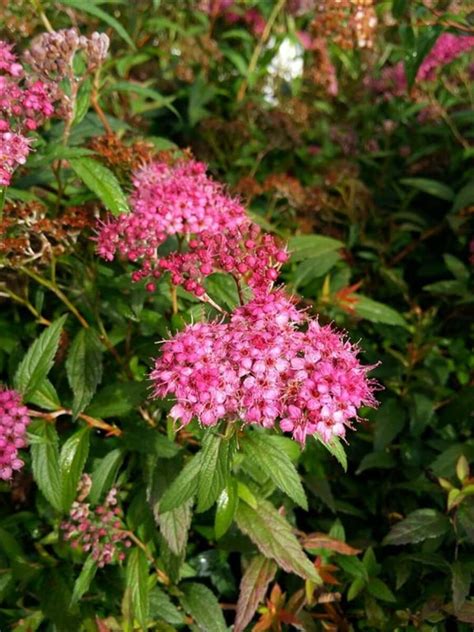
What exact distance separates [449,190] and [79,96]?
1.55m

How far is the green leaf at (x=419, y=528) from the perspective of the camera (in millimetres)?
1812

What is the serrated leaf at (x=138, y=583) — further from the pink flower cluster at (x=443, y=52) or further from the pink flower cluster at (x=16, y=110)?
the pink flower cluster at (x=443, y=52)

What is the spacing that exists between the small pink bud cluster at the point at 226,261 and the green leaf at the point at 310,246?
725mm

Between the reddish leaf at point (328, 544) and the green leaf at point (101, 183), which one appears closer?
the green leaf at point (101, 183)

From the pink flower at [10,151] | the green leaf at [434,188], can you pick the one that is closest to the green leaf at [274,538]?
the pink flower at [10,151]

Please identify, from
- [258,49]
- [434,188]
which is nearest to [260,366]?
[434,188]

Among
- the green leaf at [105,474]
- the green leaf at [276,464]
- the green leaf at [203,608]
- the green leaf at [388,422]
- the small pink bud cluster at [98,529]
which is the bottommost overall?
the green leaf at [203,608]

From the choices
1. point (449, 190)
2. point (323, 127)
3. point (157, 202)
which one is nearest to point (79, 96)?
point (157, 202)

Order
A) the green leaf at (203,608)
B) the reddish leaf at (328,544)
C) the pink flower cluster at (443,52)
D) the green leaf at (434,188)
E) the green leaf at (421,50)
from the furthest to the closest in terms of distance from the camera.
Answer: the pink flower cluster at (443,52) < the green leaf at (434,188) < the green leaf at (421,50) < the reddish leaf at (328,544) < the green leaf at (203,608)

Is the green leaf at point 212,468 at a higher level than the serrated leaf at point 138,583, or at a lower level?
higher

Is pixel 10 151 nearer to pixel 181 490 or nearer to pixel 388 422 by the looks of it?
pixel 181 490

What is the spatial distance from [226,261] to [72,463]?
2.33 feet

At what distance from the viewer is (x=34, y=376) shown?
1.69 meters

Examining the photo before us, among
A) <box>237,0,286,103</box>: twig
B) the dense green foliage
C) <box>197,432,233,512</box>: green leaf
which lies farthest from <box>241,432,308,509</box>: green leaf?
<box>237,0,286,103</box>: twig
